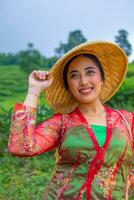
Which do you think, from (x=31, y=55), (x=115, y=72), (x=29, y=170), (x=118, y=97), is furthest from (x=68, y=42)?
(x=115, y=72)

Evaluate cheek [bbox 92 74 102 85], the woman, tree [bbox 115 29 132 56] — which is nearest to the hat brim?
the woman

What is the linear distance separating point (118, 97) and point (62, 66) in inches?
290

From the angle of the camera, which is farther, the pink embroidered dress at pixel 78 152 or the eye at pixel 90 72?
the eye at pixel 90 72

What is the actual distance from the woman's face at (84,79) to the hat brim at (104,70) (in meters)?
0.04

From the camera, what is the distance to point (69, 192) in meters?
2.25

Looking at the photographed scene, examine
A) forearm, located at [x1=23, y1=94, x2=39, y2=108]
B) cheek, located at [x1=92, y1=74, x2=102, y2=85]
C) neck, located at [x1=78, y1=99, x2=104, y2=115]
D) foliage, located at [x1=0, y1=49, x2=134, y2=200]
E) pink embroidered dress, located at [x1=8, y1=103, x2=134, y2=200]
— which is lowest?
foliage, located at [x1=0, y1=49, x2=134, y2=200]

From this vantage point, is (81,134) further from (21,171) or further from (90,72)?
(21,171)

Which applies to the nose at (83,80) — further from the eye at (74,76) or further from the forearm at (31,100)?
the forearm at (31,100)

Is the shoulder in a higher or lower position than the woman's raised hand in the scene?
lower

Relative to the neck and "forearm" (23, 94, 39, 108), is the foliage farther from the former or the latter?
"forearm" (23, 94, 39, 108)

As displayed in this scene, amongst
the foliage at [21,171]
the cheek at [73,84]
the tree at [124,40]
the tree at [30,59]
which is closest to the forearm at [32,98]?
the cheek at [73,84]

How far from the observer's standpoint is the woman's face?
234 cm

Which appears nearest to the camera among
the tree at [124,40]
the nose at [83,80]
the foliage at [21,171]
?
the nose at [83,80]

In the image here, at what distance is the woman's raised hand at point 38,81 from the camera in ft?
7.37
